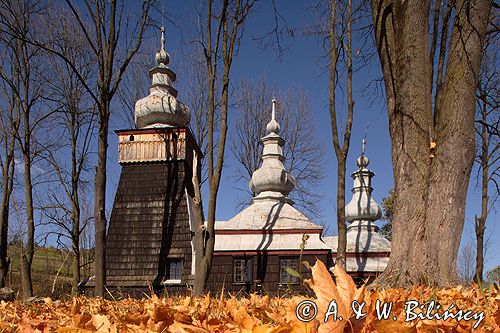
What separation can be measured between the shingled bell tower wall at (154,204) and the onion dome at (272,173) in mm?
4590

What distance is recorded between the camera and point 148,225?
65.5 feet

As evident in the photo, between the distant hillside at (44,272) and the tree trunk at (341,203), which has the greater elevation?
the tree trunk at (341,203)

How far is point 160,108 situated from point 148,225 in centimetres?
654

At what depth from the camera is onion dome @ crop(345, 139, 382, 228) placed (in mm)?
26078

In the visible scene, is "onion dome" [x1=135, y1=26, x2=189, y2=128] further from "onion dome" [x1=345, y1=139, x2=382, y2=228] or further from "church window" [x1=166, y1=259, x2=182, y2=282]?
"onion dome" [x1=345, y1=139, x2=382, y2=228]

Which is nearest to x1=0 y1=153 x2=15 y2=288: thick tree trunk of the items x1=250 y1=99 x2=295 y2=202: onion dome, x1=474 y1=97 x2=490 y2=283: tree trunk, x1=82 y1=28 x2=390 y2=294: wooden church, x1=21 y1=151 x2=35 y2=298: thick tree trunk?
x1=21 y1=151 x2=35 y2=298: thick tree trunk

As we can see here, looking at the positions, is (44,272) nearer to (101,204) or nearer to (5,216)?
(5,216)

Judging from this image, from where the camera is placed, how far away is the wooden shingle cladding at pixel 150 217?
62.3ft

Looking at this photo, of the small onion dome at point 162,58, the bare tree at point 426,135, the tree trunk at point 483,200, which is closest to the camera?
the bare tree at point 426,135

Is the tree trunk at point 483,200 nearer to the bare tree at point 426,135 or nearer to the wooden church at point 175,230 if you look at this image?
the wooden church at point 175,230

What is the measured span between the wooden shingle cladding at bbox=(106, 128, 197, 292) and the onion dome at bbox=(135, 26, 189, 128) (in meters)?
1.09

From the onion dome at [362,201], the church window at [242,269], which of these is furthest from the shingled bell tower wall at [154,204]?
the onion dome at [362,201]

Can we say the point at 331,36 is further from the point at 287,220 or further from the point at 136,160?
the point at 136,160

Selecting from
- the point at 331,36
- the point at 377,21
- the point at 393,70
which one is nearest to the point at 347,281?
the point at 393,70
